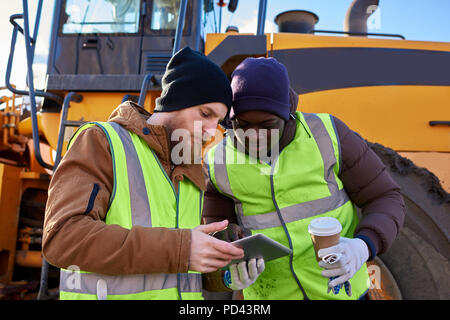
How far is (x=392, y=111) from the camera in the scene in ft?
8.56

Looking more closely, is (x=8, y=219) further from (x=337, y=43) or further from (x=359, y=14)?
(x=359, y=14)

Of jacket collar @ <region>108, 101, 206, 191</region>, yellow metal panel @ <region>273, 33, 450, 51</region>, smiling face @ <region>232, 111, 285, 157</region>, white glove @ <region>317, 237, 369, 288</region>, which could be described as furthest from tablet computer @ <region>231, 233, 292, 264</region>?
yellow metal panel @ <region>273, 33, 450, 51</region>

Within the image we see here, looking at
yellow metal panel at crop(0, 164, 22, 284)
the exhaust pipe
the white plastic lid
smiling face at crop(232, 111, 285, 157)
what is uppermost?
the exhaust pipe

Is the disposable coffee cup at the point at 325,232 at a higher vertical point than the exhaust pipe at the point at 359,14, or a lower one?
lower

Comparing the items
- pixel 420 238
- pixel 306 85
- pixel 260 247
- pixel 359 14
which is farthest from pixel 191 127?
pixel 359 14

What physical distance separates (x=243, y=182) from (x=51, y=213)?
795mm

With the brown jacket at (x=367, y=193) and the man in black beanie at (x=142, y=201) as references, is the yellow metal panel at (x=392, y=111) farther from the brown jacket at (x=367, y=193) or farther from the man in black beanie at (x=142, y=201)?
the man in black beanie at (x=142, y=201)

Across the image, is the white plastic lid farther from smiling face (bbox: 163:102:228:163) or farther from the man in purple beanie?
smiling face (bbox: 163:102:228:163)

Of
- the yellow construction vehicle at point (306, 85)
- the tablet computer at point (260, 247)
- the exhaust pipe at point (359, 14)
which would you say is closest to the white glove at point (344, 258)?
the tablet computer at point (260, 247)

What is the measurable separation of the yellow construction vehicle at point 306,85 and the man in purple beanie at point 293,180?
74 cm

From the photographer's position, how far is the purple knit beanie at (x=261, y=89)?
152cm

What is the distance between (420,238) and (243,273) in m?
1.29

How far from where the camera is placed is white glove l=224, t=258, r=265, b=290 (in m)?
1.39

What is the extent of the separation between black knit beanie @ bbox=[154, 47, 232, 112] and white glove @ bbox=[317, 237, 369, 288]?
0.66 meters
